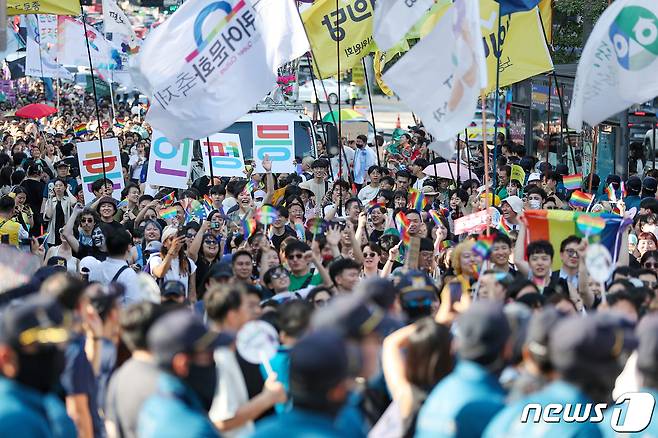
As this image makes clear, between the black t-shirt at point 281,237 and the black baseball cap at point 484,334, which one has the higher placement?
the black baseball cap at point 484,334

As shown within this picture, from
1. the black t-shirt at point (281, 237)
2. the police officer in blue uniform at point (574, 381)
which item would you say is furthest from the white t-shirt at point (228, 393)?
the black t-shirt at point (281, 237)

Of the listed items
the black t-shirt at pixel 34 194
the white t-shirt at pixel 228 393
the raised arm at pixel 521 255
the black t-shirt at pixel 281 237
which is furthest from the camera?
the black t-shirt at pixel 34 194

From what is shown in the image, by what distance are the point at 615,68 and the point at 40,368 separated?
6482 mm

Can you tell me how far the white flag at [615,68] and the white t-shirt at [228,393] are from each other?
5027 millimetres

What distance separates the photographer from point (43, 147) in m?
21.0

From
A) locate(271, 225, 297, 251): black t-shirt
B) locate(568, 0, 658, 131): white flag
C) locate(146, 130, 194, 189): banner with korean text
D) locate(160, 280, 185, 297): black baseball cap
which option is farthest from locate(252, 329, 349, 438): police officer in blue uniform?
locate(146, 130, 194, 189): banner with korean text

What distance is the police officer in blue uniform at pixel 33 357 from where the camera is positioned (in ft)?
16.0

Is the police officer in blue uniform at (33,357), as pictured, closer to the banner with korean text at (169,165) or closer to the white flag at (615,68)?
the white flag at (615,68)

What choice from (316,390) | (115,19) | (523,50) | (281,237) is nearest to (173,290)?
(316,390)

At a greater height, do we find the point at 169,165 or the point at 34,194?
the point at 169,165

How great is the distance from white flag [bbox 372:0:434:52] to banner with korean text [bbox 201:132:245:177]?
11.3 feet

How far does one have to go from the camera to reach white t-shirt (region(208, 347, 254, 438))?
5.77 m

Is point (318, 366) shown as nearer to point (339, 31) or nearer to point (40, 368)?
point (40, 368)

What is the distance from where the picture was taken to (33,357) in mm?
4992
